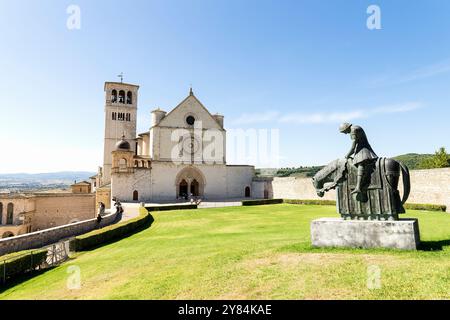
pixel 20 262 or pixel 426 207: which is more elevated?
pixel 426 207

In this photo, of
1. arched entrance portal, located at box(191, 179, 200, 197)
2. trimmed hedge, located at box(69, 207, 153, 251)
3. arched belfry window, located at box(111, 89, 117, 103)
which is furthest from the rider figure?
arched belfry window, located at box(111, 89, 117, 103)

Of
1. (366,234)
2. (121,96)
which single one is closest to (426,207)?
(366,234)

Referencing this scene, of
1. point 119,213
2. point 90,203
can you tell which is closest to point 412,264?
point 119,213

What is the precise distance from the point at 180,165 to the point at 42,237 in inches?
1161

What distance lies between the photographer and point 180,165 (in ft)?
144

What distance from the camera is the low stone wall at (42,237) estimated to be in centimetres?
1253

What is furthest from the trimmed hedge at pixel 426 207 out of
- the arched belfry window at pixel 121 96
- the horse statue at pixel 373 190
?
the arched belfry window at pixel 121 96

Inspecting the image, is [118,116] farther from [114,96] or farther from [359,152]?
[359,152]

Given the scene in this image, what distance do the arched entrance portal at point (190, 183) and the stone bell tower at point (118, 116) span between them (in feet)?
46.3

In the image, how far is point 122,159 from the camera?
42.0 meters

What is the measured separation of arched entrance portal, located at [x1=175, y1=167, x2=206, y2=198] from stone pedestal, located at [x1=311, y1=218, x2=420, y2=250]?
36137mm
